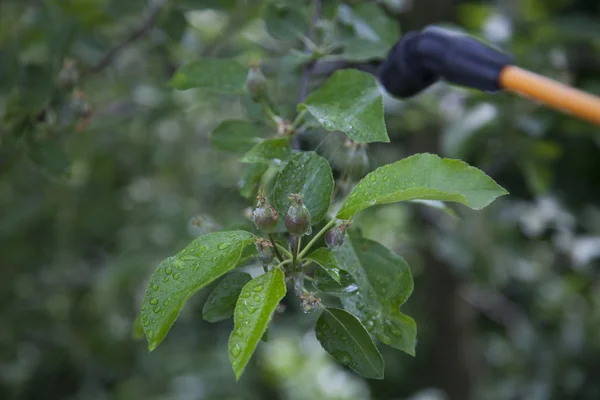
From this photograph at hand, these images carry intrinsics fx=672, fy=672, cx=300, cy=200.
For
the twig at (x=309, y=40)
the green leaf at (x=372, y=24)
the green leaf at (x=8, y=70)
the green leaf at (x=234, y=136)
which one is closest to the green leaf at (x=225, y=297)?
the green leaf at (x=234, y=136)

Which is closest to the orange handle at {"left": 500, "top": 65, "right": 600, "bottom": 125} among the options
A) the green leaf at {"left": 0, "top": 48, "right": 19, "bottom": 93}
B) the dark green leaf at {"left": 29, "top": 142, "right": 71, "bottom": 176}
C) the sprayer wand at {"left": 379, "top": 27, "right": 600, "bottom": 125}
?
the sprayer wand at {"left": 379, "top": 27, "right": 600, "bottom": 125}

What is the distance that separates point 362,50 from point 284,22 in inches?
3.6

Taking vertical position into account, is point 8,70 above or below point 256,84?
below

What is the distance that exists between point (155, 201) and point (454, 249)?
0.69m

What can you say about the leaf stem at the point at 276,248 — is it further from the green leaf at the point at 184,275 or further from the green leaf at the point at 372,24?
the green leaf at the point at 372,24

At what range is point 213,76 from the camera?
22.5 inches

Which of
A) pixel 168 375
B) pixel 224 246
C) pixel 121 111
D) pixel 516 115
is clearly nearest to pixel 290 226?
pixel 224 246

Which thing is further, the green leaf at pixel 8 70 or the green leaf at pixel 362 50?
the green leaf at pixel 8 70

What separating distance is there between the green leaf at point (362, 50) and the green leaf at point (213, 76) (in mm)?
124

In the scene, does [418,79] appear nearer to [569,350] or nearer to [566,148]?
[566,148]

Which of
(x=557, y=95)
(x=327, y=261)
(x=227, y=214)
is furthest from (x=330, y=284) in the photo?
(x=227, y=214)

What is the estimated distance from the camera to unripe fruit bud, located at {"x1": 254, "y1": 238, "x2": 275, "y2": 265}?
0.41 meters

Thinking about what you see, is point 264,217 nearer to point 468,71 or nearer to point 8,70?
point 468,71

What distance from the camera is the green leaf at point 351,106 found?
454mm
